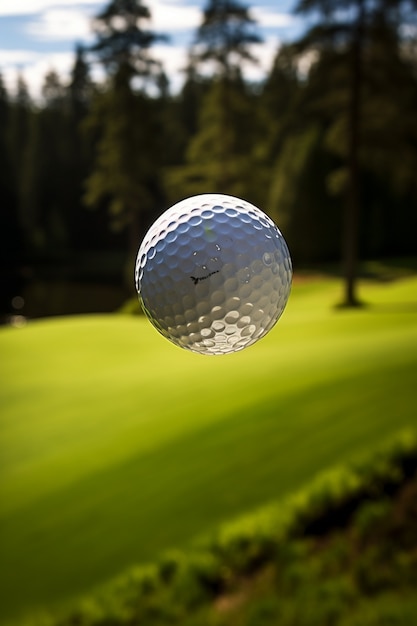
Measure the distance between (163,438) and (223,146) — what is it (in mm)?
13732

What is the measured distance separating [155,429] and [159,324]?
4.58 m

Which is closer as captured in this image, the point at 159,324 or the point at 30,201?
the point at 159,324

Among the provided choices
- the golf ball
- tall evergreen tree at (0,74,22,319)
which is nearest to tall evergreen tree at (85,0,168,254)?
tall evergreen tree at (0,74,22,319)

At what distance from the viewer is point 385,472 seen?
5078 mm

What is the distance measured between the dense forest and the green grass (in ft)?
17.3

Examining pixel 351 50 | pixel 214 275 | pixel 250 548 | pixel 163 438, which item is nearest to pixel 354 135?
pixel 351 50

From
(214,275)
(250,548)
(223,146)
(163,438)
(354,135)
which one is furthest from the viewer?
(223,146)

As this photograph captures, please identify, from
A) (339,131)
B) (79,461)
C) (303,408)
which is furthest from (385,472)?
(339,131)

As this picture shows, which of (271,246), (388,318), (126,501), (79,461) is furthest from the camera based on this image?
(388,318)

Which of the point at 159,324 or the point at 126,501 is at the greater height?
the point at 159,324

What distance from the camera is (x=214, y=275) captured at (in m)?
1.25

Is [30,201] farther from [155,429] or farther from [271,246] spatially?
[271,246]

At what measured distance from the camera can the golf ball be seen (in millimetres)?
1266

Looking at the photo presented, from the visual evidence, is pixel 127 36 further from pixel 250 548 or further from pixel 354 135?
pixel 250 548
